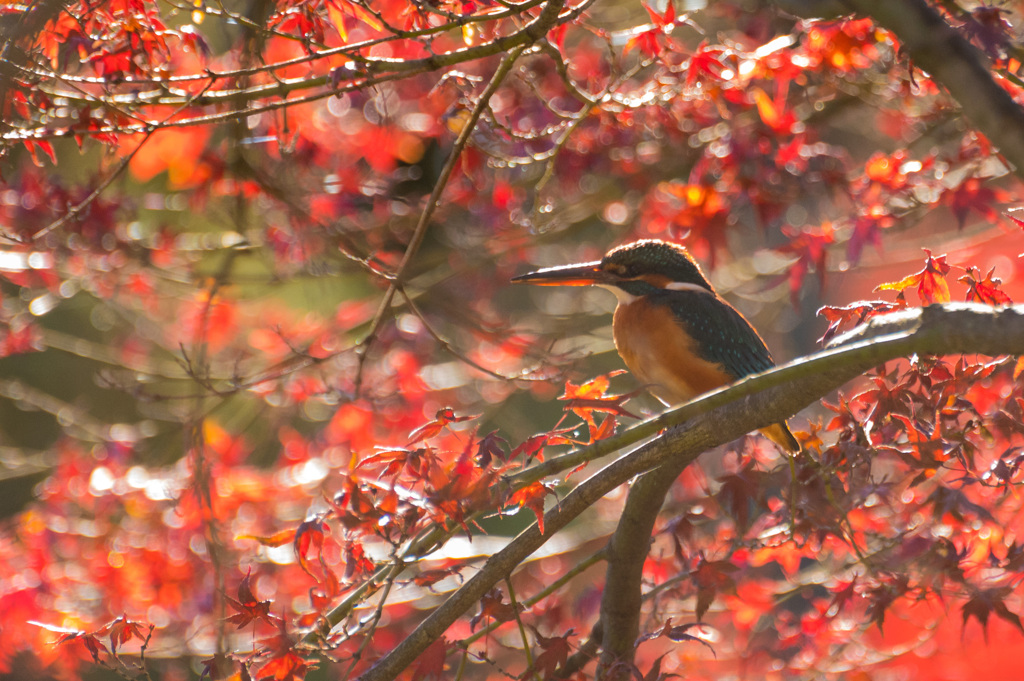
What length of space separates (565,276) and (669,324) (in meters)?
0.39

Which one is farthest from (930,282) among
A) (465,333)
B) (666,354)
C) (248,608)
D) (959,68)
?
(465,333)

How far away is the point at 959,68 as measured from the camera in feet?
4.13

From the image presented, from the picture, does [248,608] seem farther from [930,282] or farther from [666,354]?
[930,282]

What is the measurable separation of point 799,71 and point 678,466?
66.6 inches

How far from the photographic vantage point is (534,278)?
261 cm

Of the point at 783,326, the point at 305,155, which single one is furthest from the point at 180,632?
the point at 783,326

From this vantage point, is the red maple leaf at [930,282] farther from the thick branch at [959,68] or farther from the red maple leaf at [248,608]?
the red maple leaf at [248,608]

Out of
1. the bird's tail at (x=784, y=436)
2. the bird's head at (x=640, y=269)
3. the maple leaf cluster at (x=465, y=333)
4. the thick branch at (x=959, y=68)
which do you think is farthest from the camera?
the bird's head at (x=640, y=269)

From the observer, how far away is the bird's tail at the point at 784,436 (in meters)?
2.29

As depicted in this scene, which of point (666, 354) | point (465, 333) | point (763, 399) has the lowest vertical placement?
point (763, 399)

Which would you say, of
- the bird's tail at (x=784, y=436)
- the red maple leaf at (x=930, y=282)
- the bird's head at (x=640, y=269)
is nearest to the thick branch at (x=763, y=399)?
the red maple leaf at (x=930, y=282)

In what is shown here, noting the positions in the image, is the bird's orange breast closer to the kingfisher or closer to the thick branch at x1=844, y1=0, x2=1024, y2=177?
the kingfisher

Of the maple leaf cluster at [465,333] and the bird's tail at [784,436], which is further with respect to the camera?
the bird's tail at [784,436]

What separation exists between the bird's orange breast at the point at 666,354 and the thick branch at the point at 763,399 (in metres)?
0.84
